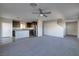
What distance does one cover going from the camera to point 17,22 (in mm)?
11578

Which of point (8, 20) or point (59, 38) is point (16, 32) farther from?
point (59, 38)

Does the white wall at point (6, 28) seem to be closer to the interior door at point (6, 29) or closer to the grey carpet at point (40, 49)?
the interior door at point (6, 29)

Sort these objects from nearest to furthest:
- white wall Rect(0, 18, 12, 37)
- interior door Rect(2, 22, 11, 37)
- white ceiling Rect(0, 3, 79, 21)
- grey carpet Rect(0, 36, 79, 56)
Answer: grey carpet Rect(0, 36, 79, 56), white ceiling Rect(0, 3, 79, 21), white wall Rect(0, 18, 12, 37), interior door Rect(2, 22, 11, 37)

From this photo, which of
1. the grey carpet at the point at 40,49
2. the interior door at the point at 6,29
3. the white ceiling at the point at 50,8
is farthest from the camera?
the interior door at the point at 6,29

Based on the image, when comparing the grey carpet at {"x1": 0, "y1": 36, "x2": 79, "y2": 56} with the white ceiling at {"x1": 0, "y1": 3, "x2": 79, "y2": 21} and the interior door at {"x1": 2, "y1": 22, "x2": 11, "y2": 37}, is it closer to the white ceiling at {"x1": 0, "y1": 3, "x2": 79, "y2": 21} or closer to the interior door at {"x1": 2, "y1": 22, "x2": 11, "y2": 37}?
the white ceiling at {"x1": 0, "y1": 3, "x2": 79, "y2": 21}

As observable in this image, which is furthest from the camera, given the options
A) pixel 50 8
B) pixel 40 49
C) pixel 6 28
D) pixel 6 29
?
pixel 6 28

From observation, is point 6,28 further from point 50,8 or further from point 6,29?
point 50,8

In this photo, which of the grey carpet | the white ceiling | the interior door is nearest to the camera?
the grey carpet

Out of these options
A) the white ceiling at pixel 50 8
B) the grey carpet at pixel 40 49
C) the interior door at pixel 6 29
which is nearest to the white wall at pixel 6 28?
the interior door at pixel 6 29

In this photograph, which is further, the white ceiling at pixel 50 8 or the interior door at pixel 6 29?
the interior door at pixel 6 29

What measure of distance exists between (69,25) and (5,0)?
761 centimetres

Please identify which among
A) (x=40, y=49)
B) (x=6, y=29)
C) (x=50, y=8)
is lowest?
(x=40, y=49)

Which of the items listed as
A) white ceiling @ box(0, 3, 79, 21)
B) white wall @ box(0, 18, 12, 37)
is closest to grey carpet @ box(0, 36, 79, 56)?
white ceiling @ box(0, 3, 79, 21)

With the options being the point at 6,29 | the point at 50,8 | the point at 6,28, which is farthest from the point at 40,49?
the point at 6,28
